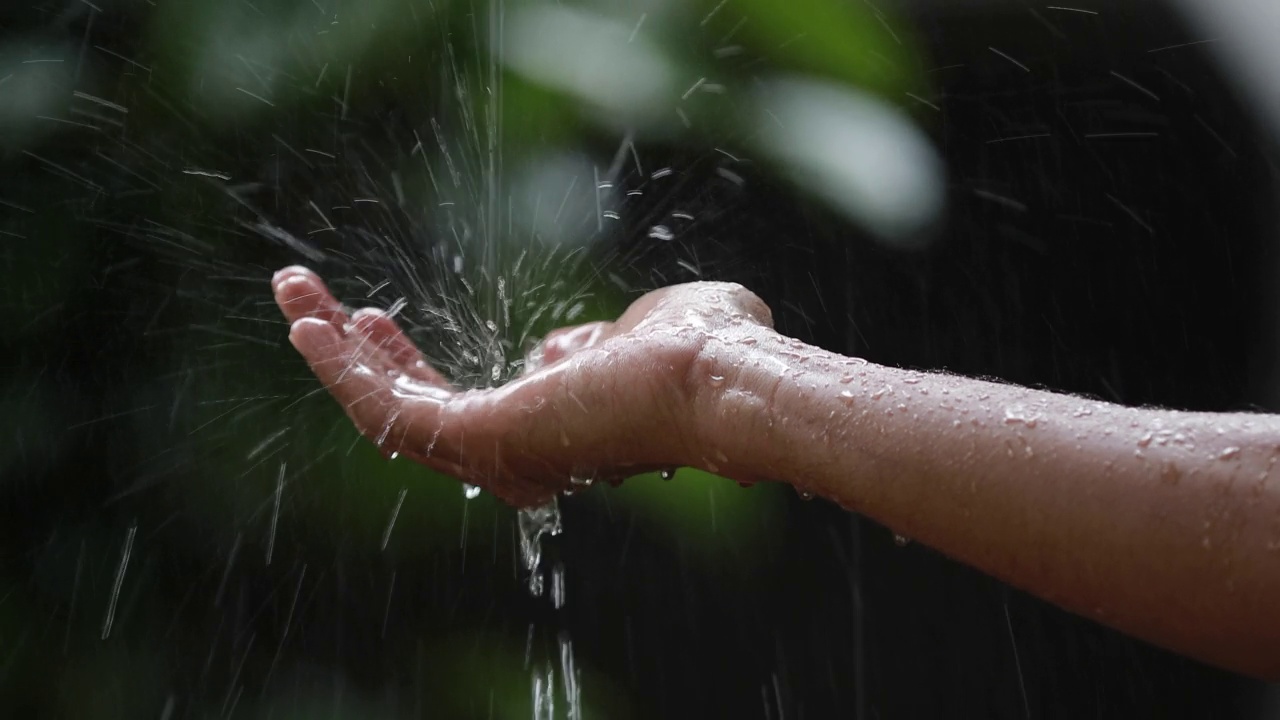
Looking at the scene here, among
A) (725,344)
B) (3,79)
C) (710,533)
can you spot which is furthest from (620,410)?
(3,79)

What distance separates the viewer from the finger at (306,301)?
1.00 metres

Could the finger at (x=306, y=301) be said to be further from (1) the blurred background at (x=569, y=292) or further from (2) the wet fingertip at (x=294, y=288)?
(1) the blurred background at (x=569, y=292)

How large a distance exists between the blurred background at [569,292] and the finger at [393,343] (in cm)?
31

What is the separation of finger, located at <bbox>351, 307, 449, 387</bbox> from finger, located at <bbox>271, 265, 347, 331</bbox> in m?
0.02

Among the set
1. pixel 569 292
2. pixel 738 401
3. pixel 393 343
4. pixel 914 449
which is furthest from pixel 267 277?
pixel 914 449

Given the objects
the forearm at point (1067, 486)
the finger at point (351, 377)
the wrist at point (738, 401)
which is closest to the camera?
the forearm at point (1067, 486)

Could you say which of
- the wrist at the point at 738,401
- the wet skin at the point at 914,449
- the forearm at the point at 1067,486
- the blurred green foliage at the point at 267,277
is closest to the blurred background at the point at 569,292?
the blurred green foliage at the point at 267,277

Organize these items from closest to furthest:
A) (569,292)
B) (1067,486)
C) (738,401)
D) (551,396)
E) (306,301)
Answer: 1. (1067,486)
2. (738,401)
3. (551,396)
4. (306,301)
5. (569,292)

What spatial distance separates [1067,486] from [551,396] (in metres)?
0.43

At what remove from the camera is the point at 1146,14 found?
1397mm

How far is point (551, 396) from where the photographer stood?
837 mm

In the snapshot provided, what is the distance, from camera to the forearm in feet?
1.65

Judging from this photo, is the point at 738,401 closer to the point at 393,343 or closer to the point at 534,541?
the point at 393,343

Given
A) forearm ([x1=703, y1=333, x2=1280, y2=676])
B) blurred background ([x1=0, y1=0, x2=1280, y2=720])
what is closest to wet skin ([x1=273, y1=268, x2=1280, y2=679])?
forearm ([x1=703, y1=333, x2=1280, y2=676])
